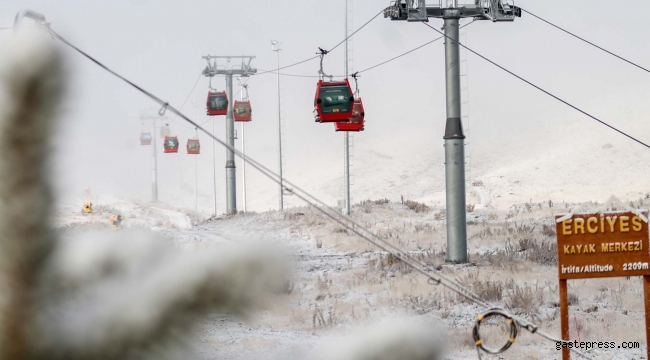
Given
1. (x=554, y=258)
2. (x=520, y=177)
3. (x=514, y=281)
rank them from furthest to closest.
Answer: (x=520, y=177) < (x=554, y=258) < (x=514, y=281)

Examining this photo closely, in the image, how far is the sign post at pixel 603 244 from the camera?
779cm

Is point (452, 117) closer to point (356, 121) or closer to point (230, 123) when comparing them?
A: point (356, 121)

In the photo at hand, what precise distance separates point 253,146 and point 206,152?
20.0 m

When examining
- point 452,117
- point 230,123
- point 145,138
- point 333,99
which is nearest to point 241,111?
point 230,123

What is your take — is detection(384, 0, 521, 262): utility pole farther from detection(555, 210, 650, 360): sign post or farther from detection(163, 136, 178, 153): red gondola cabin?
detection(163, 136, 178, 153): red gondola cabin

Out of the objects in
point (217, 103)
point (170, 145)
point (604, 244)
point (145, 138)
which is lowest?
point (604, 244)

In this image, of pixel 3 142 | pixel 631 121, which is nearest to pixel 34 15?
pixel 3 142

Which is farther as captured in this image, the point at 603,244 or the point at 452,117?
the point at 452,117

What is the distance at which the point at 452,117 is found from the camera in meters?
16.7

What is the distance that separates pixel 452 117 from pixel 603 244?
9.01 metres

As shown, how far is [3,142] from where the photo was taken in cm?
97

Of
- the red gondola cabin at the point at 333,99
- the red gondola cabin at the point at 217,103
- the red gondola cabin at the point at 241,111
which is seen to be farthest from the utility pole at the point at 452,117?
the red gondola cabin at the point at 241,111

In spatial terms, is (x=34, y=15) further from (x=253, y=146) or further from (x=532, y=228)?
(x=253, y=146)

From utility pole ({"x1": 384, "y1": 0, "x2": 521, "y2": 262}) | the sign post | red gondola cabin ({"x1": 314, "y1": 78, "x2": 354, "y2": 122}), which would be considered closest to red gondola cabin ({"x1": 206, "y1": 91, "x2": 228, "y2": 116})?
red gondola cabin ({"x1": 314, "y1": 78, "x2": 354, "y2": 122})
